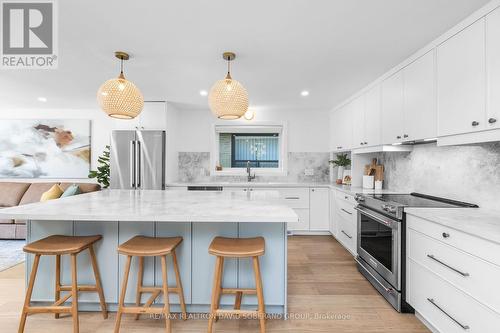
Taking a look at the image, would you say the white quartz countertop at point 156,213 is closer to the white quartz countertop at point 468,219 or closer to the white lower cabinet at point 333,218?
the white quartz countertop at point 468,219

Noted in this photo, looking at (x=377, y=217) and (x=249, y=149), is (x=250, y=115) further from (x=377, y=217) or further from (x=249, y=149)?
(x=377, y=217)

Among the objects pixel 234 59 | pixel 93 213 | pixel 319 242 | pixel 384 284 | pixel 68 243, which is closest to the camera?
pixel 93 213

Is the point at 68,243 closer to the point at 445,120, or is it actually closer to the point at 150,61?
the point at 150,61

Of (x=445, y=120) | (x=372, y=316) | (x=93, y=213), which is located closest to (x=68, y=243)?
(x=93, y=213)

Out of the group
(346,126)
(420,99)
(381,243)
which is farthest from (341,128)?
(381,243)

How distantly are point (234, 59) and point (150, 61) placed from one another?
89cm

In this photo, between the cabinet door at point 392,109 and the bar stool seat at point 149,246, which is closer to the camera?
the bar stool seat at point 149,246

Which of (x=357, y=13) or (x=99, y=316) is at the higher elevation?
(x=357, y=13)

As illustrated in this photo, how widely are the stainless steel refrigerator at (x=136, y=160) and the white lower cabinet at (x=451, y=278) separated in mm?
3609

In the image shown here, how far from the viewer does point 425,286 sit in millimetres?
1929

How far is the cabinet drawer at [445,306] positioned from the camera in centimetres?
145

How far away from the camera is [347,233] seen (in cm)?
360

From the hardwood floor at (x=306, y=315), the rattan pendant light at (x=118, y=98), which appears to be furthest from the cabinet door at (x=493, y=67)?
the rattan pendant light at (x=118, y=98)

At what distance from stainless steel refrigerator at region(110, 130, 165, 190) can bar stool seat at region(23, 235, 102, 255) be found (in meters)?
2.32
